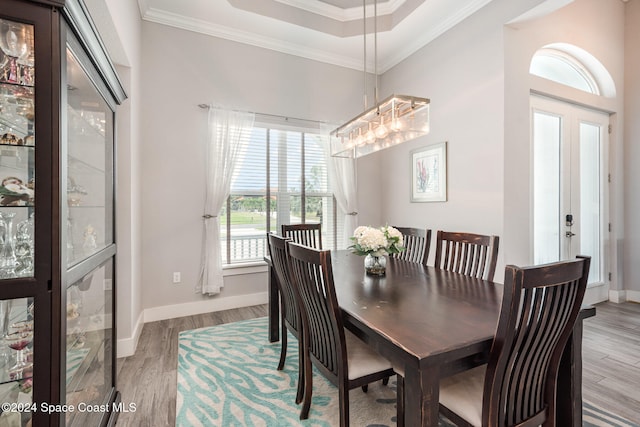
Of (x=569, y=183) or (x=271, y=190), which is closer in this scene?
(x=569, y=183)

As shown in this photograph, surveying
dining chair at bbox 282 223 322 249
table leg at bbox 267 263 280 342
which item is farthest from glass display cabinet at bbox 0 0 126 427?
dining chair at bbox 282 223 322 249

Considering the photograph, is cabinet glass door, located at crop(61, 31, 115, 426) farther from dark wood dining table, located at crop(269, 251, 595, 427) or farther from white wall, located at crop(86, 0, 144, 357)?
dark wood dining table, located at crop(269, 251, 595, 427)

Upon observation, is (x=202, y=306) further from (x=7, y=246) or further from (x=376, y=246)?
(x=7, y=246)

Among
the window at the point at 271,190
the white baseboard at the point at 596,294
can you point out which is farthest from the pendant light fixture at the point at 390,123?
the white baseboard at the point at 596,294

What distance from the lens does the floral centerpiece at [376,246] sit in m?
1.95

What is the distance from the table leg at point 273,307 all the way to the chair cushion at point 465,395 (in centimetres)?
161

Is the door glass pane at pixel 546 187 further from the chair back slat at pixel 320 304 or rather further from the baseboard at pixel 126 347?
the baseboard at pixel 126 347

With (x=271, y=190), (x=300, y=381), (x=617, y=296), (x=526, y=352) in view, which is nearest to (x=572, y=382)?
(x=526, y=352)

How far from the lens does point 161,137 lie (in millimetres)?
3123

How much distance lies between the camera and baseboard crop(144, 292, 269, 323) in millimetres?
3115

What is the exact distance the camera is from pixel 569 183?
333 cm

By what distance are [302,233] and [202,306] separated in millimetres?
1523

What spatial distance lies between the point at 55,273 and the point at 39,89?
564 mm

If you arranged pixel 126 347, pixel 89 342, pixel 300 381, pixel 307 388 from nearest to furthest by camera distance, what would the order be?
1. pixel 89 342
2. pixel 307 388
3. pixel 300 381
4. pixel 126 347
